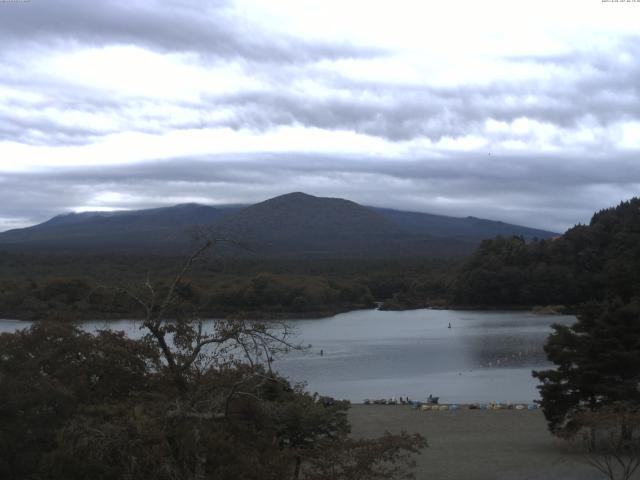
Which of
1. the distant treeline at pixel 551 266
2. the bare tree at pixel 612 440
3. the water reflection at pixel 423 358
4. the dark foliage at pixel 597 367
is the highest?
the distant treeline at pixel 551 266

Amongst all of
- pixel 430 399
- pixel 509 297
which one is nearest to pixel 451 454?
pixel 430 399

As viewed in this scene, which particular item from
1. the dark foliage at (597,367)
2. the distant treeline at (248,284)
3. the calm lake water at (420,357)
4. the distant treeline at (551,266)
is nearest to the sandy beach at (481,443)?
the dark foliage at (597,367)

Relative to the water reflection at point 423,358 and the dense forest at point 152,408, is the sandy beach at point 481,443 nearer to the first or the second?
the water reflection at point 423,358

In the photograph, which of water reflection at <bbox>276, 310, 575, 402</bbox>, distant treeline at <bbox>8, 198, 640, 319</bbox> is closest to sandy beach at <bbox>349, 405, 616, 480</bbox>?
water reflection at <bbox>276, 310, 575, 402</bbox>

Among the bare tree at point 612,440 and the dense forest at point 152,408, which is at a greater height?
the dense forest at point 152,408

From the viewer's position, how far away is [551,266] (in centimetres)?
7675

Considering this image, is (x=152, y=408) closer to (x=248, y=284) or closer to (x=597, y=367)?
(x=597, y=367)

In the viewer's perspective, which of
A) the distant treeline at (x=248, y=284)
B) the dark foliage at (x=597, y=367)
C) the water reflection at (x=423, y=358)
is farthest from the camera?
the distant treeline at (x=248, y=284)

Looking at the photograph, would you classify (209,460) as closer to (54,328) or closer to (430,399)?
(54,328)

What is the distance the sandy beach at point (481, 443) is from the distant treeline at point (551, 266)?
48.8m

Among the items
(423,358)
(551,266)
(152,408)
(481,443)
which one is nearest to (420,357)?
(423,358)

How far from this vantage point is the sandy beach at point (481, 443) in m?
16.8

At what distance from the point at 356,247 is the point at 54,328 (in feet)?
467

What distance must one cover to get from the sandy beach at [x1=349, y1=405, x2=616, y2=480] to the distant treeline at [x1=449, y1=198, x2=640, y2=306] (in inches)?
1920
